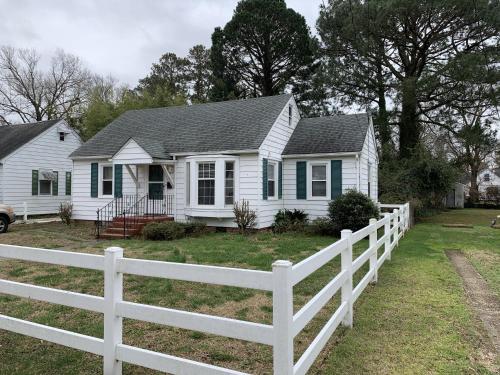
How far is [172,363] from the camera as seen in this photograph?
9.29 ft

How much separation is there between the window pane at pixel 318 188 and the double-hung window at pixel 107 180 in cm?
862

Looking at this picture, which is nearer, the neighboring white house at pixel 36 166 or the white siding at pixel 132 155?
the white siding at pixel 132 155

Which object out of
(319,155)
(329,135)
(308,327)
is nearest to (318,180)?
(319,155)

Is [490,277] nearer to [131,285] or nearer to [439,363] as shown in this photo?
[439,363]

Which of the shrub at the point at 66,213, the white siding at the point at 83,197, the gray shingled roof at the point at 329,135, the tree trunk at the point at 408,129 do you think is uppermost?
the tree trunk at the point at 408,129

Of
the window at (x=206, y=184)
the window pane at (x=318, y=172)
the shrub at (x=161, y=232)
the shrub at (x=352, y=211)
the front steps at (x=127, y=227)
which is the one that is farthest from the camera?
the window pane at (x=318, y=172)

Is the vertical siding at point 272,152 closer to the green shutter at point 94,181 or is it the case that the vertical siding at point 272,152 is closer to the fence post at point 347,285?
the green shutter at point 94,181

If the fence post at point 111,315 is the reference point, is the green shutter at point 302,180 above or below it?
above

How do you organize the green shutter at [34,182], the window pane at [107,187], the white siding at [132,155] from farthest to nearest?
1. the green shutter at [34,182]
2. the window pane at [107,187]
3. the white siding at [132,155]

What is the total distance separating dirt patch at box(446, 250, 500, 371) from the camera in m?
3.95

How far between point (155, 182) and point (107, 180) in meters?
2.56

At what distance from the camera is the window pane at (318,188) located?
15117 millimetres

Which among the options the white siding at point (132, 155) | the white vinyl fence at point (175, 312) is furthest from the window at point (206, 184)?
the white vinyl fence at point (175, 312)

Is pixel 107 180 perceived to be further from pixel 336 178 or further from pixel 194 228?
pixel 336 178
